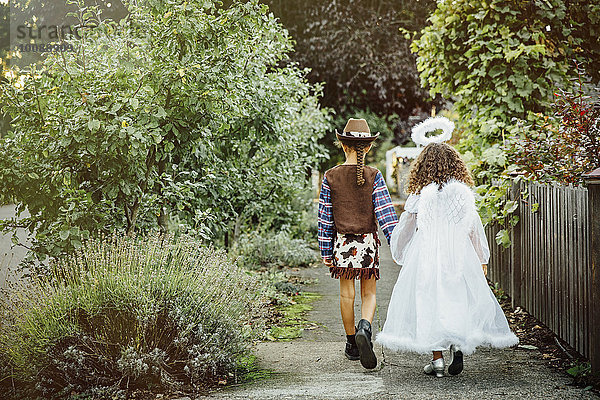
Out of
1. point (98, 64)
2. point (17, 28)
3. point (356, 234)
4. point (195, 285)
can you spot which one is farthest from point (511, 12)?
point (17, 28)

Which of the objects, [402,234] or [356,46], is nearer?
[402,234]

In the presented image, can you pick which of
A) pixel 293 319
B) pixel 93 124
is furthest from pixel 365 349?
pixel 93 124

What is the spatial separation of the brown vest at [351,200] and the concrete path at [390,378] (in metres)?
1.01

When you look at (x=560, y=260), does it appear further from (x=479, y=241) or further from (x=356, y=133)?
(x=356, y=133)

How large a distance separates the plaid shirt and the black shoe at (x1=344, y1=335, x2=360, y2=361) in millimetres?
642

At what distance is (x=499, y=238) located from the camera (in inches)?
276

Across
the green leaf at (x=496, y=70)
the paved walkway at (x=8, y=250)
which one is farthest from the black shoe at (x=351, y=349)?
the green leaf at (x=496, y=70)

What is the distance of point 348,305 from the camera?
5.40 m

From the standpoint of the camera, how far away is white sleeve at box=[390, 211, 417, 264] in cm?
523

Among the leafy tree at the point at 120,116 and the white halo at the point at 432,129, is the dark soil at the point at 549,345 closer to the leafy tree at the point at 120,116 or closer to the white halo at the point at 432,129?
the white halo at the point at 432,129

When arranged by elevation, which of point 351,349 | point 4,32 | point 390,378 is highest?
point 4,32

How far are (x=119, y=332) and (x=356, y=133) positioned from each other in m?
2.31

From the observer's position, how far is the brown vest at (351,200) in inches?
211

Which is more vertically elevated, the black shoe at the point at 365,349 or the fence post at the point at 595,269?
the fence post at the point at 595,269
